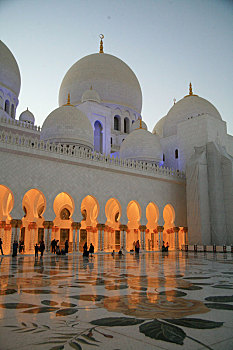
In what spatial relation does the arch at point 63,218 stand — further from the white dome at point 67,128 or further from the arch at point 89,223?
the white dome at point 67,128

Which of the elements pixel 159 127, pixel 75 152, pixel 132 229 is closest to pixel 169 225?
pixel 132 229

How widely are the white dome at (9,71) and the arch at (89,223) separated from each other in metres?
8.08

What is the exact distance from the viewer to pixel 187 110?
19.2 m

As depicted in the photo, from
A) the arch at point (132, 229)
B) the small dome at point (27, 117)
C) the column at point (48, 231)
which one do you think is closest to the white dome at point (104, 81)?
the small dome at point (27, 117)

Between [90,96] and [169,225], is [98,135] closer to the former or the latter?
[90,96]

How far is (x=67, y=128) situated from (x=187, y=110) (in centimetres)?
827

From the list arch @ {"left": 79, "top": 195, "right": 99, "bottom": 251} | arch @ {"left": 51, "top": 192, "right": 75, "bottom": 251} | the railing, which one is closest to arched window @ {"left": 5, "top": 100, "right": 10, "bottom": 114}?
the railing

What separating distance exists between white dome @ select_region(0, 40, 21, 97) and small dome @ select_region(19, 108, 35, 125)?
191 cm

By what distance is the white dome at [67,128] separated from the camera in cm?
1443

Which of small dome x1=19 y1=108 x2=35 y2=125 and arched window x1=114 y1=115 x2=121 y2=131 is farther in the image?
arched window x1=114 y1=115 x2=121 y2=131

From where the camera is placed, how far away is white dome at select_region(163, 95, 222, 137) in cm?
1897

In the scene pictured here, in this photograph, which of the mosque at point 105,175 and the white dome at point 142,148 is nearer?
Answer: the mosque at point 105,175

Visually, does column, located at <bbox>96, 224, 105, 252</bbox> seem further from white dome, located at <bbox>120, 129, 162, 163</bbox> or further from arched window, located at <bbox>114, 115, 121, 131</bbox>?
arched window, located at <bbox>114, 115, 121, 131</bbox>

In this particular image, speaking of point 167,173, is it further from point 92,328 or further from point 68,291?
point 92,328
